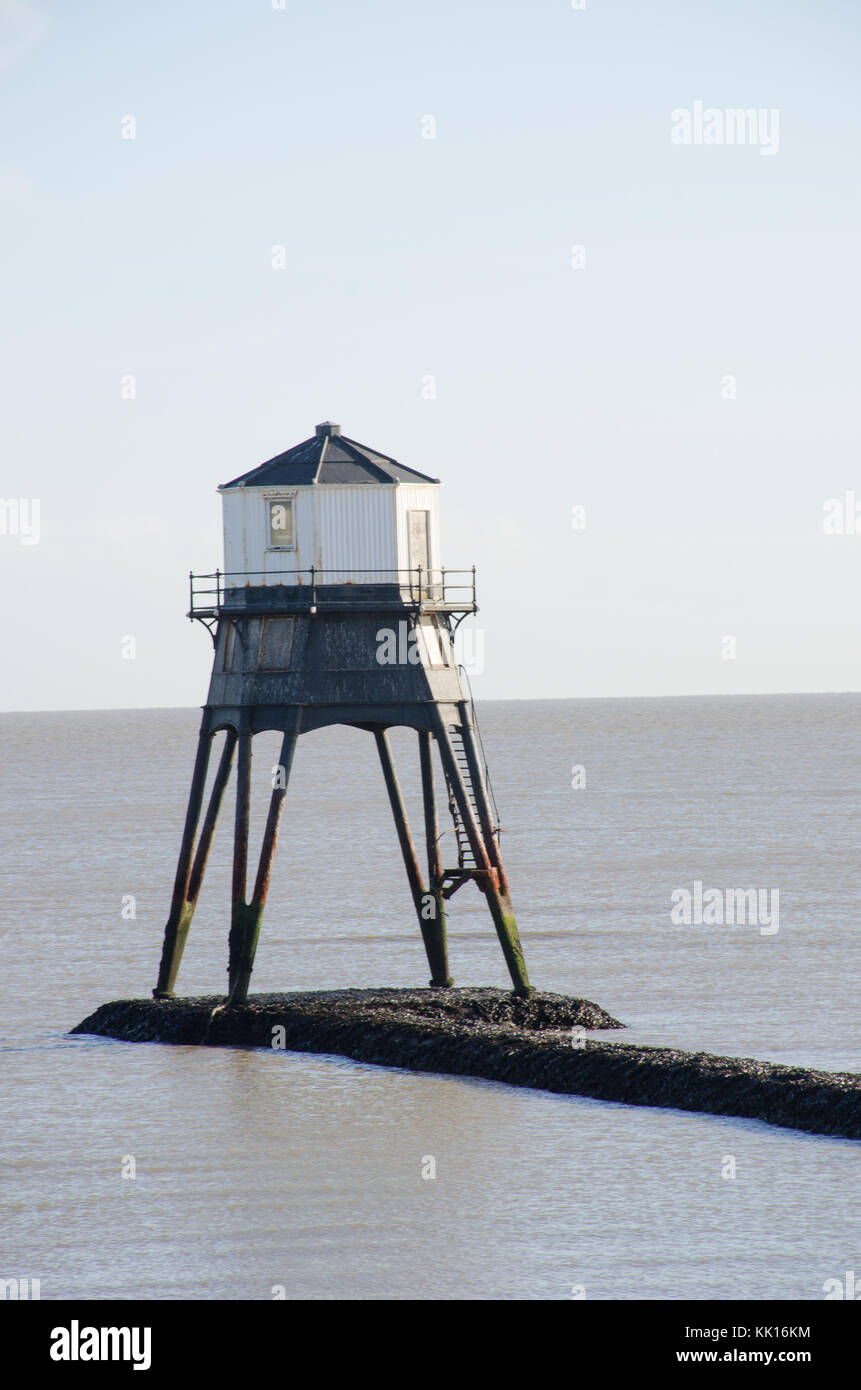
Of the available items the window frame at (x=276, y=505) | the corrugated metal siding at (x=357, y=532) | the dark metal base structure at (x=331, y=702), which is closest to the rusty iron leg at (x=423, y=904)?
the dark metal base structure at (x=331, y=702)

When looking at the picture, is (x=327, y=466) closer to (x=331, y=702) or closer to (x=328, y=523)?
(x=328, y=523)

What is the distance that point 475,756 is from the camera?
31.6 metres

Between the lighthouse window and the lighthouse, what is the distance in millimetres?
16

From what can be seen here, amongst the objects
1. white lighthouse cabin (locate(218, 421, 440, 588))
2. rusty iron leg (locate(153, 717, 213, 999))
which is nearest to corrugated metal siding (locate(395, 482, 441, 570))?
white lighthouse cabin (locate(218, 421, 440, 588))

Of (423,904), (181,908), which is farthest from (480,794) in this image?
(181,908)

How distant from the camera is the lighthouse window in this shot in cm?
3184

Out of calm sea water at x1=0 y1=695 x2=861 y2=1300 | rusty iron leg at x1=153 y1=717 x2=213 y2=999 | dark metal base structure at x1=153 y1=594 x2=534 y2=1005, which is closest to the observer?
calm sea water at x1=0 y1=695 x2=861 y2=1300

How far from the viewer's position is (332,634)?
31344 millimetres

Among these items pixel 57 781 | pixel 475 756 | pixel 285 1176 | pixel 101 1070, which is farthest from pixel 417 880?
pixel 57 781

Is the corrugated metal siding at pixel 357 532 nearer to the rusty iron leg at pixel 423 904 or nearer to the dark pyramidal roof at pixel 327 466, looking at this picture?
the dark pyramidal roof at pixel 327 466

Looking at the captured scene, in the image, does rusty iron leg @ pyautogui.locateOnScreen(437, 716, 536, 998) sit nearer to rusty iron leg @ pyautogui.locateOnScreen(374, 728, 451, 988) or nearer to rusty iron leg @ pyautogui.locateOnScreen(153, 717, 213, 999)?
rusty iron leg @ pyautogui.locateOnScreen(374, 728, 451, 988)
